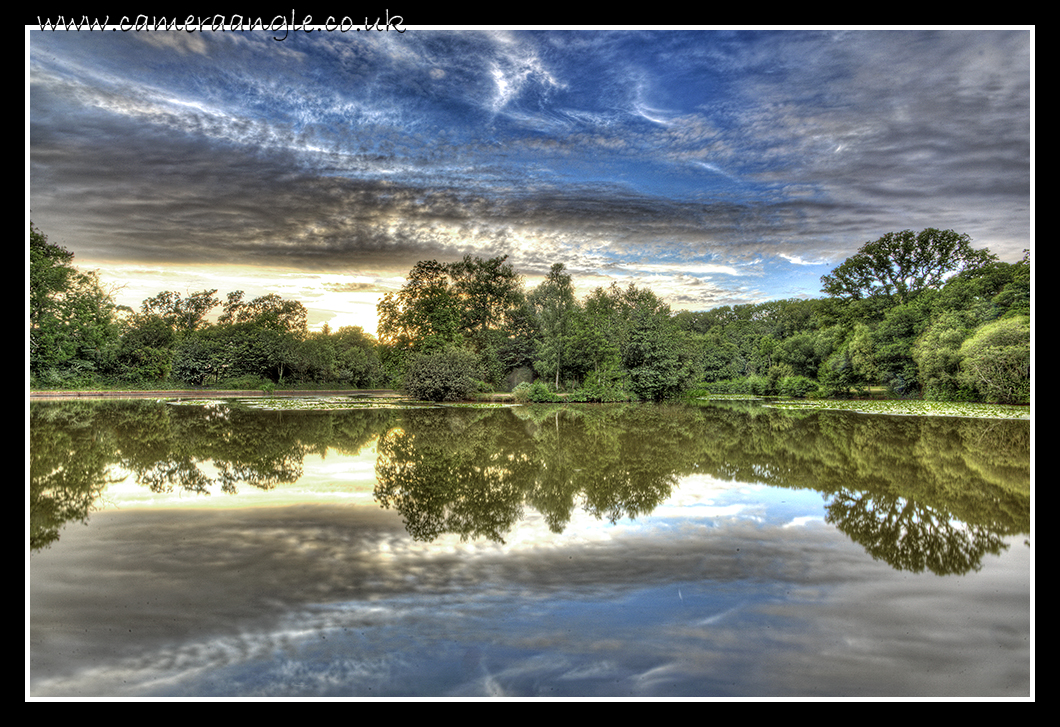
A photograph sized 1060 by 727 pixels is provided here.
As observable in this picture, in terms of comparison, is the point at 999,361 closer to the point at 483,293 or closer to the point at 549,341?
the point at 549,341

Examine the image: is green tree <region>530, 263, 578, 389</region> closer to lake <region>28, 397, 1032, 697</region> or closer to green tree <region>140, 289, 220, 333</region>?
lake <region>28, 397, 1032, 697</region>

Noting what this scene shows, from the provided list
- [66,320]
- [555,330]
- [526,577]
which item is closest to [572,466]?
[526,577]

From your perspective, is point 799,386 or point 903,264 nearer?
point 903,264

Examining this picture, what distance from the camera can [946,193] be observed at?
43.9 ft

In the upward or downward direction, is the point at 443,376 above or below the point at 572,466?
above

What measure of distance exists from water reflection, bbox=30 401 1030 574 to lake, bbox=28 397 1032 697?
8 centimetres

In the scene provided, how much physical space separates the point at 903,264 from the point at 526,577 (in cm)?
3653

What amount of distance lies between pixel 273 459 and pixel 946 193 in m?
17.9

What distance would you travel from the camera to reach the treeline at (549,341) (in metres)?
22.8

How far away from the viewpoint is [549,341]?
107 ft

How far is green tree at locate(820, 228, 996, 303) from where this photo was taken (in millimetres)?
25719

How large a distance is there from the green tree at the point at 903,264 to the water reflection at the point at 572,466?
43.6 feet

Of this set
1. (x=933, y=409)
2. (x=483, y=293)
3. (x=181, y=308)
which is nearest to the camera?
(x=933, y=409)
